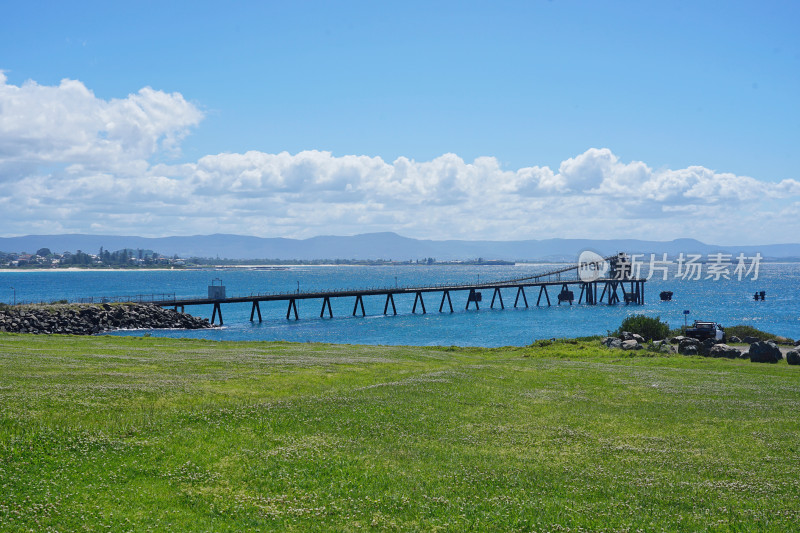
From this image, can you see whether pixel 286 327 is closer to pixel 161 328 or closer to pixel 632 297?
pixel 161 328

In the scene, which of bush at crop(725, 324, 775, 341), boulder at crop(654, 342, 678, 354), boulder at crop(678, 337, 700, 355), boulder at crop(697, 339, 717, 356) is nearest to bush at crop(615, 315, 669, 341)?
bush at crop(725, 324, 775, 341)

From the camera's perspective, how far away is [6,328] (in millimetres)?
72188

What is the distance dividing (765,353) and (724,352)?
3.71 metres

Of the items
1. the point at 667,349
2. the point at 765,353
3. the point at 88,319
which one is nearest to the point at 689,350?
the point at 667,349

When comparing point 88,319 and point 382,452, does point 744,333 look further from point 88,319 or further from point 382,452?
point 88,319

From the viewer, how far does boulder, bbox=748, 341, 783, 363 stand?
141 feet

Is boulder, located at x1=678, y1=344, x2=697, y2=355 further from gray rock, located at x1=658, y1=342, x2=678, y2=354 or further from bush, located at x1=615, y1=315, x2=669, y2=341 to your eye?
bush, located at x1=615, y1=315, x2=669, y2=341

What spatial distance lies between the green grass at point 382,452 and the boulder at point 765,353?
13.4m

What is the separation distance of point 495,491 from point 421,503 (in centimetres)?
195

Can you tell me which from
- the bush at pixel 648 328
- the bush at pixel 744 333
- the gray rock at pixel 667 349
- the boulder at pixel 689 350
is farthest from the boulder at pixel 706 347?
the bush at pixel 744 333

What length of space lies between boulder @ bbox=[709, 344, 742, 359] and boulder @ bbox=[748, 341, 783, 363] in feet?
7.10

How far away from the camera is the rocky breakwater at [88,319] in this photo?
75.1 meters

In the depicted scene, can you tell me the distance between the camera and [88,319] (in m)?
82.2

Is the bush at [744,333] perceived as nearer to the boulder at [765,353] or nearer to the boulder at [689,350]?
the boulder at [689,350]
